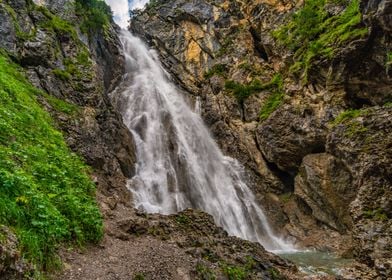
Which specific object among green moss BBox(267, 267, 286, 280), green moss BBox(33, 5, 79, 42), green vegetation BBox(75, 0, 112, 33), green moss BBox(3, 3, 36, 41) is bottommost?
green moss BBox(267, 267, 286, 280)

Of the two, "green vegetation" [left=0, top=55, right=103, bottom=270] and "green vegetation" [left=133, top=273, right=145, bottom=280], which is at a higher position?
"green vegetation" [left=0, top=55, right=103, bottom=270]

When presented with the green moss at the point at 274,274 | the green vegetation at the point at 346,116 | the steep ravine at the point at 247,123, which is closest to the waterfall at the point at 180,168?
the steep ravine at the point at 247,123

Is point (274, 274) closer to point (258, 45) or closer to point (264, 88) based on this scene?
point (264, 88)

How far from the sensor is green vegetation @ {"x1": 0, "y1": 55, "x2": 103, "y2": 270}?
6711 millimetres

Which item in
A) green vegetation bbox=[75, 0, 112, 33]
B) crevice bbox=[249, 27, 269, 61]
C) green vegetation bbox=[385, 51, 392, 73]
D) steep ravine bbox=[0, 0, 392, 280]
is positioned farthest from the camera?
crevice bbox=[249, 27, 269, 61]

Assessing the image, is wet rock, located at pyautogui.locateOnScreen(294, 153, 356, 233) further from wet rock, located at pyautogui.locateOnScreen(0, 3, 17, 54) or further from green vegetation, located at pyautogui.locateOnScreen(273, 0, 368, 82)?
wet rock, located at pyautogui.locateOnScreen(0, 3, 17, 54)

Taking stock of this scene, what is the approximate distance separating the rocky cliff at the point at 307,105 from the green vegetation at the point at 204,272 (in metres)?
7.41

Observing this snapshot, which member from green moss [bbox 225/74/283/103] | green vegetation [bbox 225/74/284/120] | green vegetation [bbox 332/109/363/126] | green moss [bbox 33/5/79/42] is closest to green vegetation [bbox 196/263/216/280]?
green vegetation [bbox 332/109/363/126]

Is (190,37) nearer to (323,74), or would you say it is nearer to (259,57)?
(259,57)

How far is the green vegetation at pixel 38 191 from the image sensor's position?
22.0ft

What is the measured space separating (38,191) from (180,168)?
20473 millimetres

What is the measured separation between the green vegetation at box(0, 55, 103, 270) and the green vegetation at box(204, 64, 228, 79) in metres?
26.7

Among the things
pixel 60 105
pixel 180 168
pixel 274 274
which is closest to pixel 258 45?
pixel 180 168

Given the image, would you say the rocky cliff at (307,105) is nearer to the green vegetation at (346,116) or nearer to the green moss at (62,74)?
the green vegetation at (346,116)
